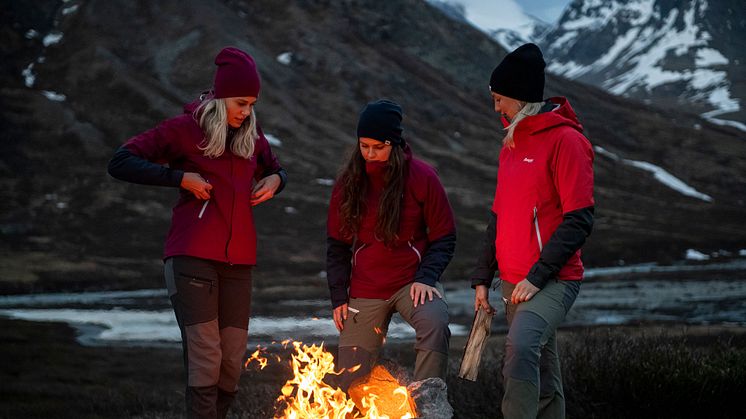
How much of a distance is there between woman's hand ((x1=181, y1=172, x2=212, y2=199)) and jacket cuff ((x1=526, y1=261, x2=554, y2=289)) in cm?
204

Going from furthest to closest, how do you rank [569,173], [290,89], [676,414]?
[290,89], [676,414], [569,173]

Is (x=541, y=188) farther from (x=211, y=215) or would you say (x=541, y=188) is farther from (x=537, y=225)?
(x=211, y=215)

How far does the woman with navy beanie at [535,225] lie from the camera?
4.79 meters

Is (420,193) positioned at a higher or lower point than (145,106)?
higher

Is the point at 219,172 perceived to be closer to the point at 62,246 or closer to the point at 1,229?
the point at 62,246

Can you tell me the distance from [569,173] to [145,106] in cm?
6147

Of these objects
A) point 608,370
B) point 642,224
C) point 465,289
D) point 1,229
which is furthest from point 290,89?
point 608,370

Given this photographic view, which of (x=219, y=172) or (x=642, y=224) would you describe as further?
(x=642, y=224)

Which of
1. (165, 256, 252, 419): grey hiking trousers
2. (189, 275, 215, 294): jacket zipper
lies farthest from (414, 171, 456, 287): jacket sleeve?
(189, 275, 215, 294): jacket zipper

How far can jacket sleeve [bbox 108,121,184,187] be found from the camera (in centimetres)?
515

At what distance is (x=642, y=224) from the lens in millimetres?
52969

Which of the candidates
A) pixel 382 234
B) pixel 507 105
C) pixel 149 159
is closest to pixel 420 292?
pixel 382 234

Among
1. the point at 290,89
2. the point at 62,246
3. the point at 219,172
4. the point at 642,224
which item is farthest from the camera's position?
the point at 290,89

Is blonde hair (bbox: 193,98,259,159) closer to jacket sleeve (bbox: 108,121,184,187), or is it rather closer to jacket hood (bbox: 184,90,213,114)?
jacket hood (bbox: 184,90,213,114)
